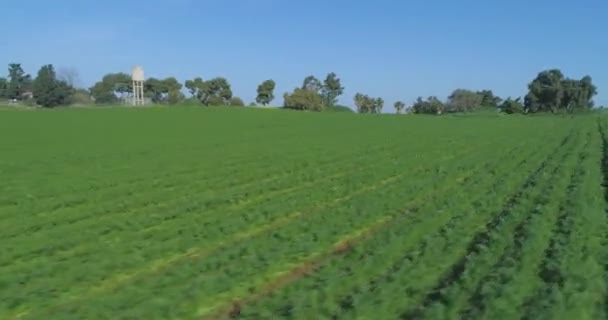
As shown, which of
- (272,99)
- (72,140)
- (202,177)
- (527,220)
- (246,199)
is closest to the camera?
(527,220)

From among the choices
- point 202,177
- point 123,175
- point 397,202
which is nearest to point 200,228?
point 397,202

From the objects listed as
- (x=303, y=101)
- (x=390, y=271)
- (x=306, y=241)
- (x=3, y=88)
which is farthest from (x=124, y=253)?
(x=3, y=88)

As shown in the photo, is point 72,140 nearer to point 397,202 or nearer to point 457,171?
point 457,171

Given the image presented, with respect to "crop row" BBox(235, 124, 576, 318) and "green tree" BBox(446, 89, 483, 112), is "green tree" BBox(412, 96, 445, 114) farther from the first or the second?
"crop row" BBox(235, 124, 576, 318)

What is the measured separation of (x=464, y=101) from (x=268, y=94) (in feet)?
194

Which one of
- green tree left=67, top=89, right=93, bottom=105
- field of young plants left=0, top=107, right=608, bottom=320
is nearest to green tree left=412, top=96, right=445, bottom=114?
green tree left=67, top=89, right=93, bottom=105

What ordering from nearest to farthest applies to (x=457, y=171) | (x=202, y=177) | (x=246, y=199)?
1. (x=246, y=199)
2. (x=202, y=177)
3. (x=457, y=171)

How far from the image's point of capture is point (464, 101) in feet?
583

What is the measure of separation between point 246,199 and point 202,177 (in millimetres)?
5628

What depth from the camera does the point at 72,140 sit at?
46.2m

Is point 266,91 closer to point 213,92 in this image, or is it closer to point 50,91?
point 213,92

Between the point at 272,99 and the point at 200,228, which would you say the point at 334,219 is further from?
the point at 272,99

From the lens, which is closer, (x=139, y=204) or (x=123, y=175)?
(x=139, y=204)

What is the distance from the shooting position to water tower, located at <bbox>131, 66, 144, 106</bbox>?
388 ft
